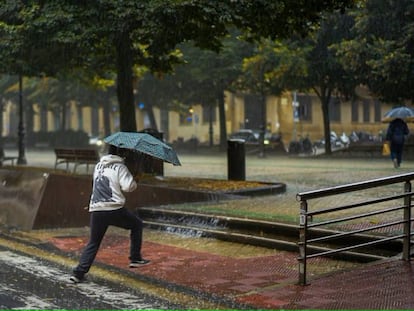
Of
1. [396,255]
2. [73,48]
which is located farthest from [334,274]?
[73,48]

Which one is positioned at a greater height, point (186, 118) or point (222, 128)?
point (186, 118)

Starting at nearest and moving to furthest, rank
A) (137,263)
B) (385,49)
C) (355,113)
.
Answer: (137,263)
(385,49)
(355,113)

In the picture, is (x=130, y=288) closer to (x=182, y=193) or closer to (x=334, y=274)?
(x=334, y=274)

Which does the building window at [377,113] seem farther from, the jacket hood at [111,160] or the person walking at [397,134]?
the jacket hood at [111,160]

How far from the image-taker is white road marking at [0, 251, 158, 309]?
22.2ft

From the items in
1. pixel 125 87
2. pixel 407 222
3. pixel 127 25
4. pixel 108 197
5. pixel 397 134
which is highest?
pixel 127 25

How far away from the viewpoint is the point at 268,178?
19.0m

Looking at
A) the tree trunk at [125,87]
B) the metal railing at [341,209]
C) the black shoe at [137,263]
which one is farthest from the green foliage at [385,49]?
the black shoe at [137,263]

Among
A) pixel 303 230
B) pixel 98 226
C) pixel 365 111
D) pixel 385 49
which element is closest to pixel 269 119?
pixel 365 111

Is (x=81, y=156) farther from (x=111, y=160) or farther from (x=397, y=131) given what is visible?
(x=111, y=160)

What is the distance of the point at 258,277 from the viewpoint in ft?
25.9

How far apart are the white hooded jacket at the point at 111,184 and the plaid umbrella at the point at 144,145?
25 cm

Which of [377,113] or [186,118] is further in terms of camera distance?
[377,113]

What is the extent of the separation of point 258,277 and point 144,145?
219 cm
